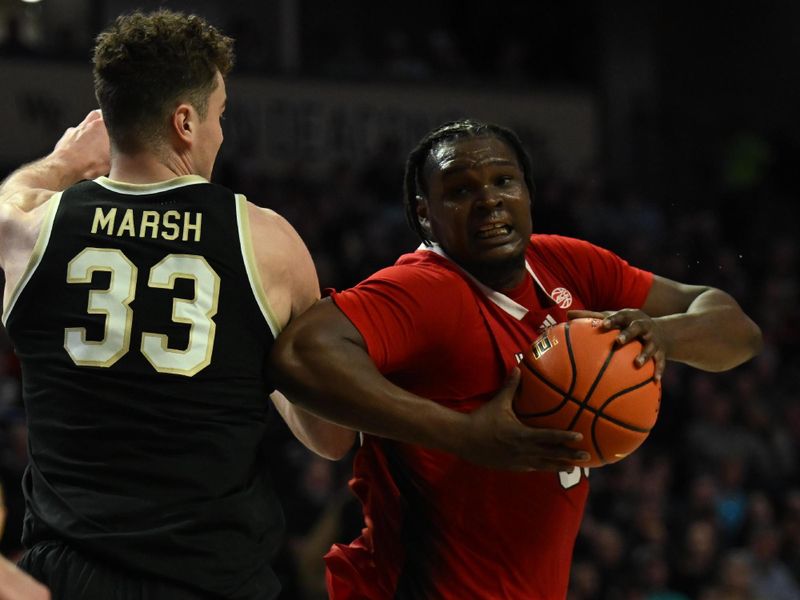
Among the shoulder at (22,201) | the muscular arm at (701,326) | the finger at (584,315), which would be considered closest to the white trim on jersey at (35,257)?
the shoulder at (22,201)

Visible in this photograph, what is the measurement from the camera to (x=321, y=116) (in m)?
14.6

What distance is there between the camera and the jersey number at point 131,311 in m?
3.00

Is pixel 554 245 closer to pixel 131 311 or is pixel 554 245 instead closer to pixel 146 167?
pixel 146 167

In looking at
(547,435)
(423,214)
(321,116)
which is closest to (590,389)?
(547,435)

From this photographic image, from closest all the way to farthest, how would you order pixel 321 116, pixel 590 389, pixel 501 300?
pixel 590 389, pixel 501 300, pixel 321 116

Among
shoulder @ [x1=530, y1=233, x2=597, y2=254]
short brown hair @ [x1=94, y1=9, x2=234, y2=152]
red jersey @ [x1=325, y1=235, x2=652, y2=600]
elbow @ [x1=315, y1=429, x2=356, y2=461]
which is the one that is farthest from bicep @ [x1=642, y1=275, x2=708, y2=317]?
short brown hair @ [x1=94, y1=9, x2=234, y2=152]

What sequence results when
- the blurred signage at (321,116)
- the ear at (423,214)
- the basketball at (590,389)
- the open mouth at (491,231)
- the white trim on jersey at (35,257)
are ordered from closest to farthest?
the white trim on jersey at (35,257) < the basketball at (590,389) < the open mouth at (491,231) < the ear at (423,214) < the blurred signage at (321,116)

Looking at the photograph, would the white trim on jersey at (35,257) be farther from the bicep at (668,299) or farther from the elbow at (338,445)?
the bicep at (668,299)

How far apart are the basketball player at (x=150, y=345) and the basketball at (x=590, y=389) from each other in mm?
649

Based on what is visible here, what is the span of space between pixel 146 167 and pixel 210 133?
20 centimetres

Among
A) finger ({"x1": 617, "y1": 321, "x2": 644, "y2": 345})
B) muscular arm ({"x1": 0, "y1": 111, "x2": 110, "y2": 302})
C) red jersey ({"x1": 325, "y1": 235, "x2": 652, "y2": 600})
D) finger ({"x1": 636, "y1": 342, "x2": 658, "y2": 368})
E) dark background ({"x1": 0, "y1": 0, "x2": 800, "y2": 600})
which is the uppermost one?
muscular arm ({"x1": 0, "y1": 111, "x2": 110, "y2": 302})

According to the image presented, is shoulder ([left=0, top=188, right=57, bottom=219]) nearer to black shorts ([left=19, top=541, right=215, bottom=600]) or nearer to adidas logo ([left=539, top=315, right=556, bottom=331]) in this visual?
black shorts ([left=19, top=541, right=215, bottom=600])

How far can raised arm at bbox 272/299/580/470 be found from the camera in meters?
3.13

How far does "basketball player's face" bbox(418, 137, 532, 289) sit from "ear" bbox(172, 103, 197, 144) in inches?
30.3
